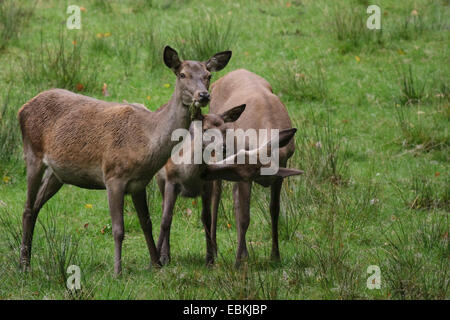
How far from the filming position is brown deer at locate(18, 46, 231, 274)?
21.5ft

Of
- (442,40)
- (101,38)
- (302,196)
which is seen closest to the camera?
(302,196)

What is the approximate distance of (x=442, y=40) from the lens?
1339 cm

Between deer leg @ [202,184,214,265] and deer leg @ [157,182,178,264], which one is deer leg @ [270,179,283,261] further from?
deer leg @ [157,182,178,264]

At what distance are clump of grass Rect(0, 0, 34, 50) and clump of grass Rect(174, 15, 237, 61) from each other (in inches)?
96.5

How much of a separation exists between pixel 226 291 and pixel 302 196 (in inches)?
119

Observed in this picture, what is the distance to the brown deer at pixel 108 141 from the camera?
6543 millimetres

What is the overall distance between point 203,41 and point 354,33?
266 cm

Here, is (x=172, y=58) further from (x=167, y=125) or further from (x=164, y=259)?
(x=164, y=259)

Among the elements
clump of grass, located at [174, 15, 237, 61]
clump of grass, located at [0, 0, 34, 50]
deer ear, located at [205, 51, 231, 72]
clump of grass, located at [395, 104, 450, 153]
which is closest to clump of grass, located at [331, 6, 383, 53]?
clump of grass, located at [174, 15, 237, 61]

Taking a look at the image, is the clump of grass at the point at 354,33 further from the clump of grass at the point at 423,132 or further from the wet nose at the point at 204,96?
the wet nose at the point at 204,96

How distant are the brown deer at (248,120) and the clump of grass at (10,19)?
4.84 m
